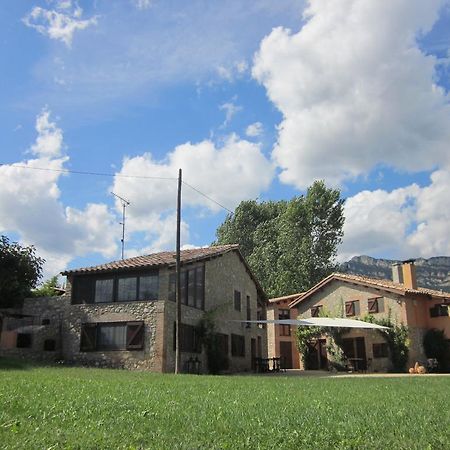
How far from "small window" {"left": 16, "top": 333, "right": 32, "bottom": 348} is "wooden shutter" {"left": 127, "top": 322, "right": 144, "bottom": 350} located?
4630 mm

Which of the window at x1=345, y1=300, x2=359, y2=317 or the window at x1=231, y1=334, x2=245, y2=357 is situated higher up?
the window at x1=345, y1=300, x2=359, y2=317

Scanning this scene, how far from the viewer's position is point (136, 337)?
76.2ft

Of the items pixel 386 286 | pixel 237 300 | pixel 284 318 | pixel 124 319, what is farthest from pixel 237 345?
pixel 284 318

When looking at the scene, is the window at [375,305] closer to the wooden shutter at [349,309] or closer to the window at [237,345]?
the wooden shutter at [349,309]

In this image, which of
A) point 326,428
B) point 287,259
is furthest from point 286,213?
point 326,428

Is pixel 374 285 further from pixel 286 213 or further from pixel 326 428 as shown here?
pixel 326 428

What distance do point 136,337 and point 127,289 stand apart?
7.70 feet

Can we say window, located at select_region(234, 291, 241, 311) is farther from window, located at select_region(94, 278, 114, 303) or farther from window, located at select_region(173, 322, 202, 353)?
window, located at select_region(94, 278, 114, 303)

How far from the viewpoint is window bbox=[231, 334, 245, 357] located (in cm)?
2888

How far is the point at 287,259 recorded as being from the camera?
4656 cm

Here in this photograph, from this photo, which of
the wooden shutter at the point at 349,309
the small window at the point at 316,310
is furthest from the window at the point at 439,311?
the small window at the point at 316,310

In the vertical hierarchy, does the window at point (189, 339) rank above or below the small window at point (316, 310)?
below

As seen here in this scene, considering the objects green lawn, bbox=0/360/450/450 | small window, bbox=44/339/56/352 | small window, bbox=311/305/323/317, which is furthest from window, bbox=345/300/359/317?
green lawn, bbox=0/360/450/450

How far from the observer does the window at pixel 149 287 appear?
77.9ft
